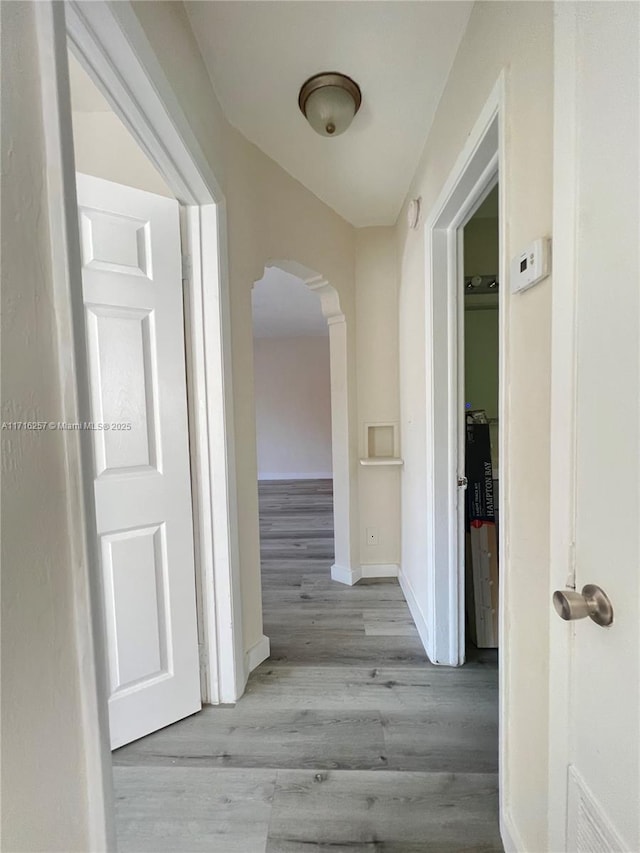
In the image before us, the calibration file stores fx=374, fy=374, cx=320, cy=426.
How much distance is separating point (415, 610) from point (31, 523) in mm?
2227

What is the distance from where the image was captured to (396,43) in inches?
52.4

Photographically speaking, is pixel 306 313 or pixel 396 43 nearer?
pixel 396 43

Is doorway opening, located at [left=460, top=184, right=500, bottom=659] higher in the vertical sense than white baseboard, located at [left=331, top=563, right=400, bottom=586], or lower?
higher

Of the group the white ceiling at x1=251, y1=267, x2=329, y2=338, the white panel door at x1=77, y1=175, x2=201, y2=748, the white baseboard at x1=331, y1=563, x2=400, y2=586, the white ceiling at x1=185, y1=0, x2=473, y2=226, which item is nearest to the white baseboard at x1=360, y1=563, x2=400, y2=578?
the white baseboard at x1=331, y1=563, x2=400, y2=586

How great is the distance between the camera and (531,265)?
888mm

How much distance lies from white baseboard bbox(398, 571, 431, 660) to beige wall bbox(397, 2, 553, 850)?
3.01ft

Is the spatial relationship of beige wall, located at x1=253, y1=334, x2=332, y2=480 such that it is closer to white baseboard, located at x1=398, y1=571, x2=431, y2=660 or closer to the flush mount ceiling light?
white baseboard, located at x1=398, y1=571, x2=431, y2=660

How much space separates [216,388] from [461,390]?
117 cm

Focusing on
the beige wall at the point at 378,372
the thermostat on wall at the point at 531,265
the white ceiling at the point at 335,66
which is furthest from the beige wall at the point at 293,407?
the thermostat on wall at the point at 531,265

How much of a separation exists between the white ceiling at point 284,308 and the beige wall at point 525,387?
6.92 ft

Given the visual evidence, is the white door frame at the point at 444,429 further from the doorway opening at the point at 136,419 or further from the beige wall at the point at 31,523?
the beige wall at the point at 31,523

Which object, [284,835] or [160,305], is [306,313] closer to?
[160,305]

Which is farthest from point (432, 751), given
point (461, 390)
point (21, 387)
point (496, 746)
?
point (21, 387)

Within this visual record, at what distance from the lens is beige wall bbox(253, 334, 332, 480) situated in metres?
6.75
